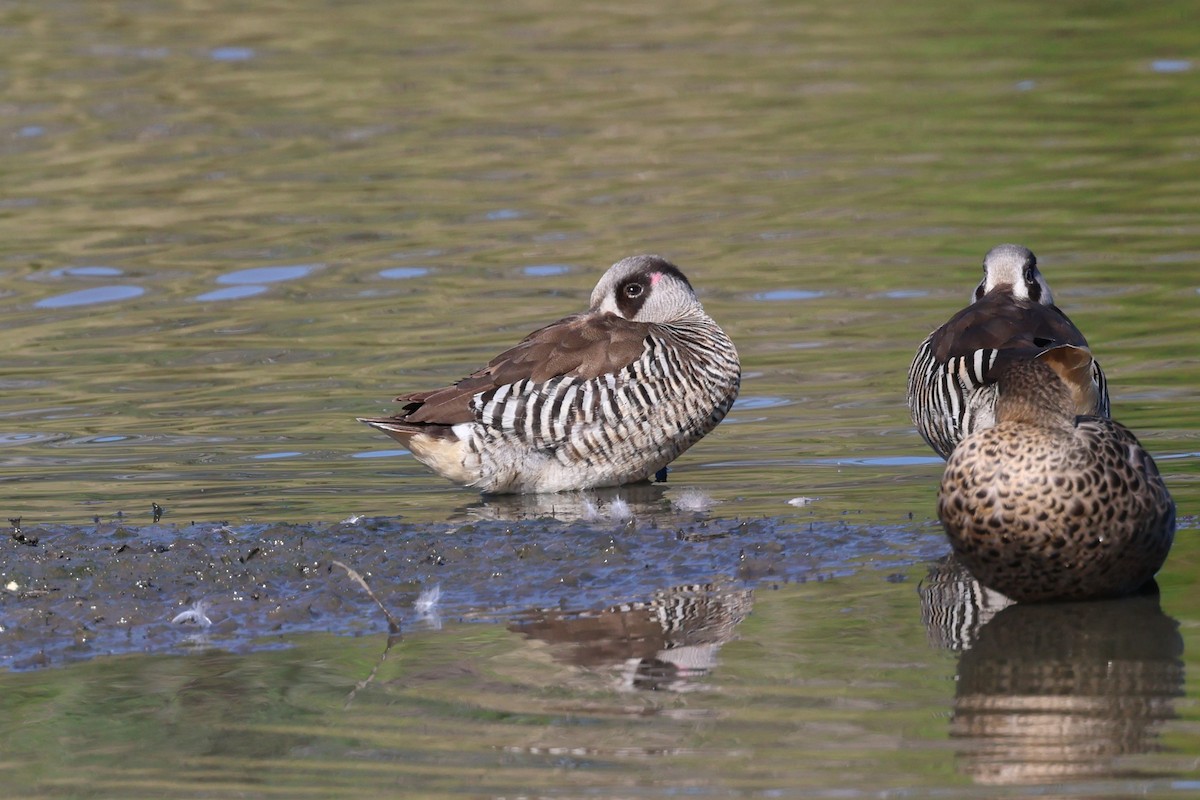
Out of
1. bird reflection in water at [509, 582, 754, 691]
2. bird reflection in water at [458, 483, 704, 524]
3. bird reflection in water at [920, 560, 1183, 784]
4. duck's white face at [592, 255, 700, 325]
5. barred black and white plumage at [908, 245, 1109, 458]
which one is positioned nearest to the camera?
bird reflection in water at [920, 560, 1183, 784]

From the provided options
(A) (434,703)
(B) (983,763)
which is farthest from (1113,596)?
(A) (434,703)

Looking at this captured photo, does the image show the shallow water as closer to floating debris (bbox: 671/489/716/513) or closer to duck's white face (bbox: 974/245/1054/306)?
floating debris (bbox: 671/489/716/513)

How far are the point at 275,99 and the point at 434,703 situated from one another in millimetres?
17910

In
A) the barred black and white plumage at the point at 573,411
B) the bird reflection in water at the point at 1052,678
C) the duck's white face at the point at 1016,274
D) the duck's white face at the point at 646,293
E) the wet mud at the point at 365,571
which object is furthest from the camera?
the duck's white face at the point at 646,293

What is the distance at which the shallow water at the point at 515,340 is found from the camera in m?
6.25

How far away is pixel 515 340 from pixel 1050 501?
23.2 ft

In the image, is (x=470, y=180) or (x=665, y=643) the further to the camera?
(x=470, y=180)

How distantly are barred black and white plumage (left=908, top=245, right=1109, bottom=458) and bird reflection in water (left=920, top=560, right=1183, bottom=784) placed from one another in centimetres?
109

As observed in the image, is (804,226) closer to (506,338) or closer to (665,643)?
(506,338)

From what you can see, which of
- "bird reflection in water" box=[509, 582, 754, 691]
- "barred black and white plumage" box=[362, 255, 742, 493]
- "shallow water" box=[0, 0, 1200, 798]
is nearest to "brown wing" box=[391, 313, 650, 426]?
"barred black and white plumage" box=[362, 255, 742, 493]

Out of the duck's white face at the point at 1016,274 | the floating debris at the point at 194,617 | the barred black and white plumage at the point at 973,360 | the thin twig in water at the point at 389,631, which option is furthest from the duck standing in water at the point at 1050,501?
the floating debris at the point at 194,617

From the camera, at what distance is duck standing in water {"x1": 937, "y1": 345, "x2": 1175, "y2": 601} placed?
22.4ft

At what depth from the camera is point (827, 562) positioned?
8.05 m

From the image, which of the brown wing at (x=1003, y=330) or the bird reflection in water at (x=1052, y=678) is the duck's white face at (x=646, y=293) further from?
the bird reflection in water at (x=1052, y=678)
